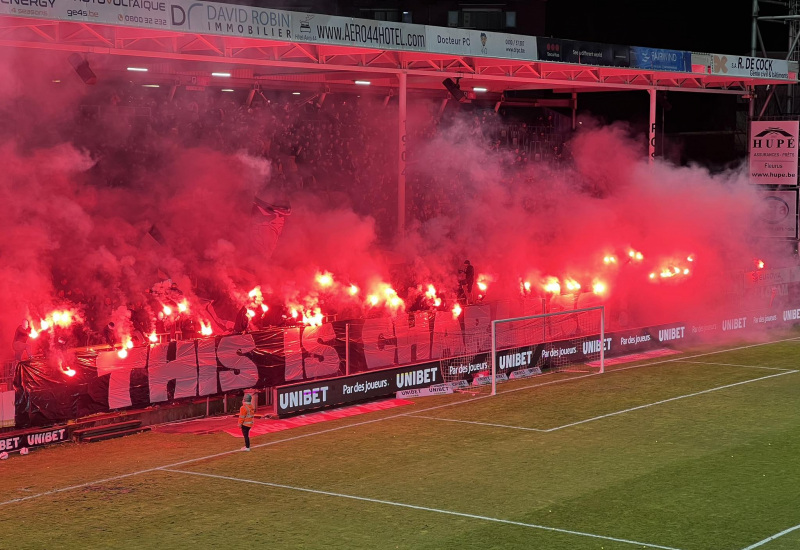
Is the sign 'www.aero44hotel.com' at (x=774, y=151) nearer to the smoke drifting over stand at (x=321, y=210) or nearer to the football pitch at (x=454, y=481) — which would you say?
the smoke drifting over stand at (x=321, y=210)

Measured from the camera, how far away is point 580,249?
2869cm

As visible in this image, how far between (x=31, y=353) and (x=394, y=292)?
27.7ft

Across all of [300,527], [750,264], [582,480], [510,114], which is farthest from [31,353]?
[750,264]

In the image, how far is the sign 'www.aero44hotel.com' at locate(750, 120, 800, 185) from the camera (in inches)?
1146

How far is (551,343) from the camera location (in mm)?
21328

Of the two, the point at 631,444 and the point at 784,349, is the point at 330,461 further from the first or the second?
the point at 784,349

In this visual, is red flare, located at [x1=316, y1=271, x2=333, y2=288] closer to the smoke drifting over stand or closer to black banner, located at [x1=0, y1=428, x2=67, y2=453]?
the smoke drifting over stand

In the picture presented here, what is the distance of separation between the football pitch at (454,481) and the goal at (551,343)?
76.7 inches

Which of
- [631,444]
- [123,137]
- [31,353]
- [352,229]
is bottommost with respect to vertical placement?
[631,444]

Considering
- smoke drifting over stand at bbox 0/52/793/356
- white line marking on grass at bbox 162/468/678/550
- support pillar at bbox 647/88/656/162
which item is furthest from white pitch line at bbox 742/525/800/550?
support pillar at bbox 647/88/656/162

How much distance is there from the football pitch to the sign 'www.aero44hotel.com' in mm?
12705

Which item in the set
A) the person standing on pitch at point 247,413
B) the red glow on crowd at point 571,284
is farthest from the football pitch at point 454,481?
the red glow on crowd at point 571,284

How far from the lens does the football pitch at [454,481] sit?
1078cm

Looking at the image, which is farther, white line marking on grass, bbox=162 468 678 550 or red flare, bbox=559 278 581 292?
red flare, bbox=559 278 581 292
